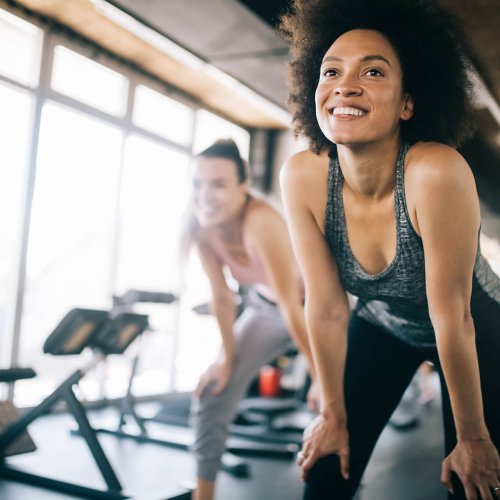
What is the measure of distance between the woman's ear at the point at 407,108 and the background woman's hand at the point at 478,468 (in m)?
0.65

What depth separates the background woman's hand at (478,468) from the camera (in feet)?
3.49

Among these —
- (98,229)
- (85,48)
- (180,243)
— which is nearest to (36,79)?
(85,48)

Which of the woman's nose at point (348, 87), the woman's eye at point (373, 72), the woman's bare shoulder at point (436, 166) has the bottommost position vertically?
the woman's bare shoulder at point (436, 166)

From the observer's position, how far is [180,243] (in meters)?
2.24

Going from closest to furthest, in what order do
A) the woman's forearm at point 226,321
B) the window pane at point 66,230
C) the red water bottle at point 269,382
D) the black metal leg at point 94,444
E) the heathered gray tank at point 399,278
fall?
1. the heathered gray tank at point 399,278
2. the woman's forearm at point 226,321
3. the black metal leg at point 94,444
4. the window pane at point 66,230
5. the red water bottle at point 269,382

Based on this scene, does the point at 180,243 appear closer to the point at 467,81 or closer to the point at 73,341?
the point at 73,341

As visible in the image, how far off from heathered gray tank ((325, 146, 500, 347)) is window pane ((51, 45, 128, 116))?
12.8 ft

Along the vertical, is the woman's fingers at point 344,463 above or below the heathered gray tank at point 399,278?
below

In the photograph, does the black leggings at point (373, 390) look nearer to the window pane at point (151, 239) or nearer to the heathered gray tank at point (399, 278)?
the heathered gray tank at point (399, 278)

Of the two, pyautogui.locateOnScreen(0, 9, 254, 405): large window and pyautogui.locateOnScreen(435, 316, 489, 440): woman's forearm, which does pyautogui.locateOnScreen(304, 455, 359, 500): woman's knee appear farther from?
pyautogui.locateOnScreen(0, 9, 254, 405): large window

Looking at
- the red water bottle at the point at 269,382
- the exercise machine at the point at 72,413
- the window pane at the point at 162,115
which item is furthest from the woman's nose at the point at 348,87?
the red water bottle at the point at 269,382

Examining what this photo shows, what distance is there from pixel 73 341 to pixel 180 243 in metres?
0.91

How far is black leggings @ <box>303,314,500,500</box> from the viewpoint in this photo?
117 cm

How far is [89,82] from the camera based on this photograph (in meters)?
4.88
